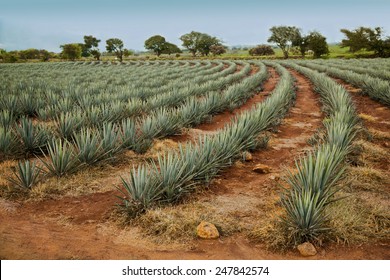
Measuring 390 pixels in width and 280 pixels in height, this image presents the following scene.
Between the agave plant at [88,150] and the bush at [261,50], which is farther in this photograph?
the bush at [261,50]

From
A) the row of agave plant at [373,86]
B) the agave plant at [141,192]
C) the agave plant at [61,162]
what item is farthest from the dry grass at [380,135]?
the agave plant at [61,162]

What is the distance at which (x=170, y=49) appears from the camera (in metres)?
83.7

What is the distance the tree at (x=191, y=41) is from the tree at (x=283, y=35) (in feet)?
69.3

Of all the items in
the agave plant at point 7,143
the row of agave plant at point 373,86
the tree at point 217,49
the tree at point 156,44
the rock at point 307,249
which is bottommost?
the rock at point 307,249

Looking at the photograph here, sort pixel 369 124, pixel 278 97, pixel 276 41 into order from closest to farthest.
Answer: pixel 369 124
pixel 278 97
pixel 276 41

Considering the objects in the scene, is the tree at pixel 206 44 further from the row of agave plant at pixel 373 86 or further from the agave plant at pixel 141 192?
the agave plant at pixel 141 192

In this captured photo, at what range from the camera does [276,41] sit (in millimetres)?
67750

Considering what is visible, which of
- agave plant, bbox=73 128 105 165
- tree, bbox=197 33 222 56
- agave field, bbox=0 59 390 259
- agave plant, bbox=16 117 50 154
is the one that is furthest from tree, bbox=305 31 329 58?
agave plant, bbox=73 128 105 165

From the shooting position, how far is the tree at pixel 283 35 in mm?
65250

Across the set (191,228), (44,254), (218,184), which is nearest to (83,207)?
(44,254)

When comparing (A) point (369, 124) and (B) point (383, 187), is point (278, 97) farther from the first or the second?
(B) point (383, 187)

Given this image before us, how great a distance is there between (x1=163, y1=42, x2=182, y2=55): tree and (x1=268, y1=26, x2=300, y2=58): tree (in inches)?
1038

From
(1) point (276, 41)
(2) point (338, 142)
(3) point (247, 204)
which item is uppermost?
(1) point (276, 41)
